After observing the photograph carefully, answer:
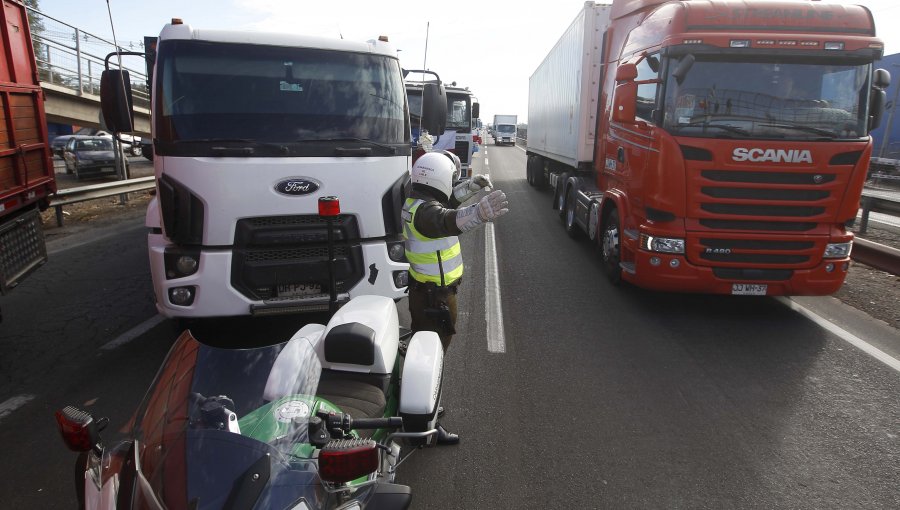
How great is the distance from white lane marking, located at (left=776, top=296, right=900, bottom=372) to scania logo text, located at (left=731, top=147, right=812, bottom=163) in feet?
5.69

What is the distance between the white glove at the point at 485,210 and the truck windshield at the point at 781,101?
3.35 metres

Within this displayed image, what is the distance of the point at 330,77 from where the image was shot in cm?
494

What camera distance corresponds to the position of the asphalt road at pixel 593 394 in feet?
10.5

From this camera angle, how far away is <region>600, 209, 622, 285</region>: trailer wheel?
6.94 metres

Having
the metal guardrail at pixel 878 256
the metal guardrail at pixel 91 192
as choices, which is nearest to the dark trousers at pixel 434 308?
the metal guardrail at pixel 878 256

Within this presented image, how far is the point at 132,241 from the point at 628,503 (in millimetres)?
9544

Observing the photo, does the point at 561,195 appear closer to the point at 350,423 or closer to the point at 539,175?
the point at 539,175

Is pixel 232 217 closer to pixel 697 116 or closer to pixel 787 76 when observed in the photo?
pixel 697 116

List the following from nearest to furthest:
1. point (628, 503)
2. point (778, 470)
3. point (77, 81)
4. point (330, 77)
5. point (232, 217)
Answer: point (628, 503) → point (778, 470) → point (232, 217) → point (330, 77) → point (77, 81)

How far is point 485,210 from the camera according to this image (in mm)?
3104

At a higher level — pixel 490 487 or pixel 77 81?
pixel 77 81

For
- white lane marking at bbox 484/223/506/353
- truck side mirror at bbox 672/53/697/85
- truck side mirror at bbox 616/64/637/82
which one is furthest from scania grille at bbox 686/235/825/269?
white lane marking at bbox 484/223/506/353

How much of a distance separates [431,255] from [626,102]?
4.05m

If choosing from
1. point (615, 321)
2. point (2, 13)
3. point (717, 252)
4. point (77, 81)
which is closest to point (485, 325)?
point (615, 321)
